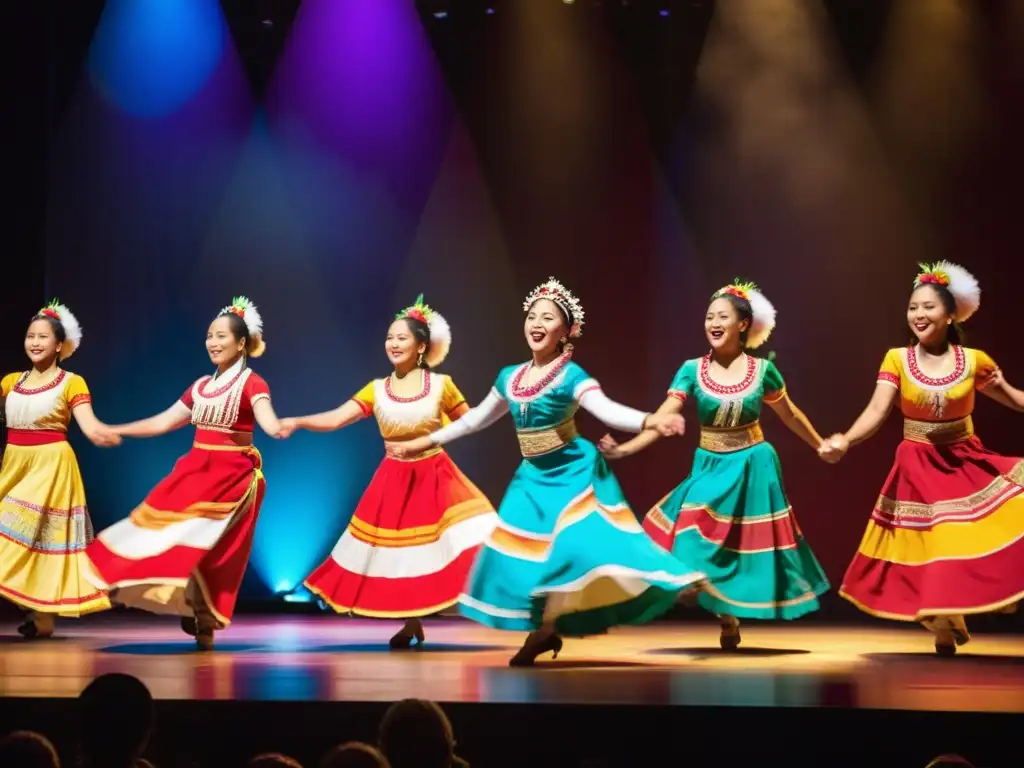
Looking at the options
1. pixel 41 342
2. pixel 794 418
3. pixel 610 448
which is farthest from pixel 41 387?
pixel 794 418

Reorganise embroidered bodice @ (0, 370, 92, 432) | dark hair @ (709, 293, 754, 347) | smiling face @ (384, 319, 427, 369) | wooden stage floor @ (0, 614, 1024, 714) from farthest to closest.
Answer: embroidered bodice @ (0, 370, 92, 432), smiling face @ (384, 319, 427, 369), dark hair @ (709, 293, 754, 347), wooden stage floor @ (0, 614, 1024, 714)

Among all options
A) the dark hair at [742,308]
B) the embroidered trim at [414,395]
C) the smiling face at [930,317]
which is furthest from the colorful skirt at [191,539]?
the smiling face at [930,317]

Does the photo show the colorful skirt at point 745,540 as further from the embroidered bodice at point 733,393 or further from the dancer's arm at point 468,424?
the dancer's arm at point 468,424

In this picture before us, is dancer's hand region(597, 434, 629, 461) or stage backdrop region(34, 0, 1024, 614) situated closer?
dancer's hand region(597, 434, 629, 461)

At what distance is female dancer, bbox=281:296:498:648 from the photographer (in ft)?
18.8

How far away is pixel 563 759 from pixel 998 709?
1149 millimetres

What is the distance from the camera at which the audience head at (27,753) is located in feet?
7.24

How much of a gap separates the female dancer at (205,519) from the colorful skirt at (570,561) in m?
1.14

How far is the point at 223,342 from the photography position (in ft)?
19.5

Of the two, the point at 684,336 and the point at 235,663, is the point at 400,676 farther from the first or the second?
the point at 684,336

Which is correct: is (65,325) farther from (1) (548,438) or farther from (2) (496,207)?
(1) (548,438)

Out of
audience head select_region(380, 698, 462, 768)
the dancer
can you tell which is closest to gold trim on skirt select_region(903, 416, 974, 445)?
the dancer

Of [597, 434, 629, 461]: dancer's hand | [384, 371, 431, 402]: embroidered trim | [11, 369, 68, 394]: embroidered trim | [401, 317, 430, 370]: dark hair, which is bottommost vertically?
[597, 434, 629, 461]: dancer's hand

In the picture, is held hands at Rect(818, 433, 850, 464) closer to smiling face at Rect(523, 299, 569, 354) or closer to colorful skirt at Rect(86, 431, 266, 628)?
smiling face at Rect(523, 299, 569, 354)
